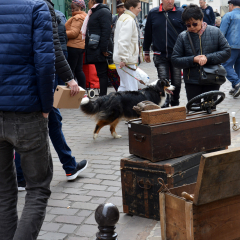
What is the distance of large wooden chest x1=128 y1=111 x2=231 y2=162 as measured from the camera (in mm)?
3432

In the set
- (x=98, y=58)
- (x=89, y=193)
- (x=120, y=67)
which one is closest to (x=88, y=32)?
(x=98, y=58)

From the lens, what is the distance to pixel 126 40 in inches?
275

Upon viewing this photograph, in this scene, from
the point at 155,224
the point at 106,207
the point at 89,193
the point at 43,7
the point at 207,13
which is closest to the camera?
the point at 106,207

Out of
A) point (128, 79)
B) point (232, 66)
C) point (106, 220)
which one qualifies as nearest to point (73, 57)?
point (128, 79)

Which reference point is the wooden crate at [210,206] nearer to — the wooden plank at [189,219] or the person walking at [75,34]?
the wooden plank at [189,219]

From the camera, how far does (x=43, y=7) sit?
2.63 metres

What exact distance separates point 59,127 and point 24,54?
1666 millimetres

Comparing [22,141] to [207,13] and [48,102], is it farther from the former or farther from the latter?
[207,13]

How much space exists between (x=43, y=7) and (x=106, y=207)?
4.72 ft

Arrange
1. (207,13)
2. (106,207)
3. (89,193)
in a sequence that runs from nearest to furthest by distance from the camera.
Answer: (106,207)
(89,193)
(207,13)

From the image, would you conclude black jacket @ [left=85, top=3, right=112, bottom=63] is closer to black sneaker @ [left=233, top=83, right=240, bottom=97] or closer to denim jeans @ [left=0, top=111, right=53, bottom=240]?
black sneaker @ [left=233, top=83, right=240, bottom=97]

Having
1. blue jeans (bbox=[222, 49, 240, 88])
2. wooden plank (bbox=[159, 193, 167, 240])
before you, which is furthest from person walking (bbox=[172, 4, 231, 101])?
blue jeans (bbox=[222, 49, 240, 88])

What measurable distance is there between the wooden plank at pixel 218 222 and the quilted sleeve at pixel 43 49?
1.30 metres

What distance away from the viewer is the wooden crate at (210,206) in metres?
2.45
